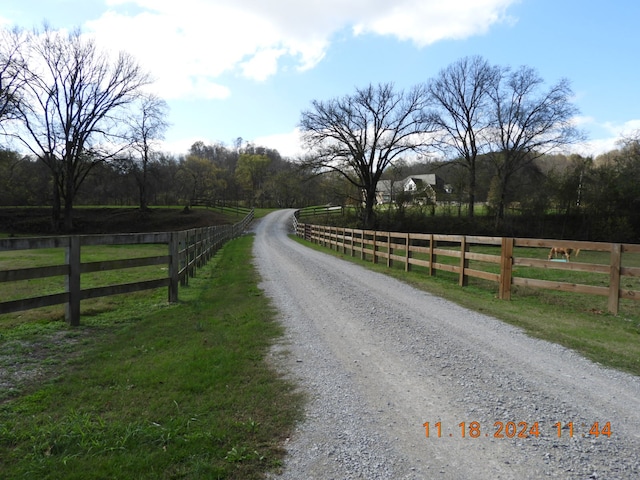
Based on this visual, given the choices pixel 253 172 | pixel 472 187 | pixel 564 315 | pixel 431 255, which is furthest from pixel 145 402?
pixel 253 172

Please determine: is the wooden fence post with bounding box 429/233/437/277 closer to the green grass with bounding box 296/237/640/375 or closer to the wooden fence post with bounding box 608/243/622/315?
the green grass with bounding box 296/237/640/375

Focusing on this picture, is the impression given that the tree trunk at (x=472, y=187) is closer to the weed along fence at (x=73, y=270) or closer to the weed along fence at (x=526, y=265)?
the weed along fence at (x=526, y=265)

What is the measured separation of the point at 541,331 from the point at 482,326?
782 millimetres

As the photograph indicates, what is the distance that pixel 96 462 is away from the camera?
8.17 ft

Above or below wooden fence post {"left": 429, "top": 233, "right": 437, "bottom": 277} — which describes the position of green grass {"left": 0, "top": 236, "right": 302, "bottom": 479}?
below

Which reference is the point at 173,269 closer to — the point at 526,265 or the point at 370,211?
the point at 526,265

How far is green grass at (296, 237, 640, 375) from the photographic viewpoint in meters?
4.84

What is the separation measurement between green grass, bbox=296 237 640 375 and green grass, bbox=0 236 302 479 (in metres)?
3.73

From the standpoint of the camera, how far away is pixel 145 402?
335 centimetres

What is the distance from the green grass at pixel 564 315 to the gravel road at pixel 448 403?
41 cm
